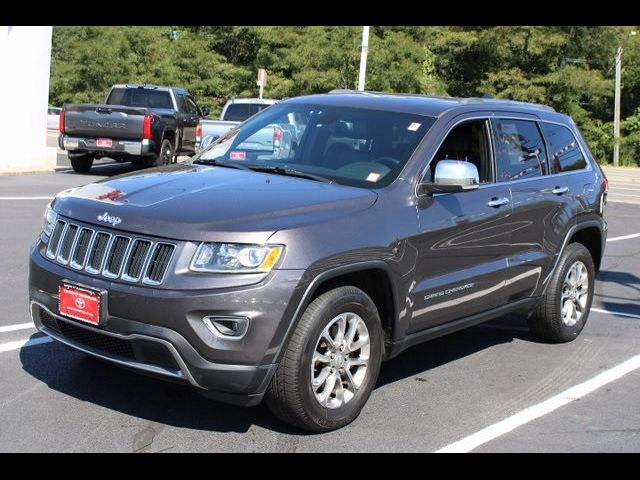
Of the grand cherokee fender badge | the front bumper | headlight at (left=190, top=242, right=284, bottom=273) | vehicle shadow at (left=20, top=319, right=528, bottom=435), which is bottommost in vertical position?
vehicle shadow at (left=20, top=319, right=528, bottom=435)

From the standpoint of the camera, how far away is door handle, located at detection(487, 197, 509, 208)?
5770mm

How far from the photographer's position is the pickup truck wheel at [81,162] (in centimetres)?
1881

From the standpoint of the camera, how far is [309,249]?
439 cm

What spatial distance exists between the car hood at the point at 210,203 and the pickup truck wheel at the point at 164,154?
521 inches

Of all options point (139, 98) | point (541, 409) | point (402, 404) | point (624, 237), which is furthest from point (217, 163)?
point (139, 98)

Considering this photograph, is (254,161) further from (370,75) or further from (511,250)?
(370,75)

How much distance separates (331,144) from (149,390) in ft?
6.17

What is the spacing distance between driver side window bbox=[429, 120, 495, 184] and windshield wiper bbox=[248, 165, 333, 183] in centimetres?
90

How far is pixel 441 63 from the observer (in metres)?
46.3

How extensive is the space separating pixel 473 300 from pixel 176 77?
134 ft

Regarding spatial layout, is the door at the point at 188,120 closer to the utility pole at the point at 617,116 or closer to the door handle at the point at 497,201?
the door handle at the point at 497,201

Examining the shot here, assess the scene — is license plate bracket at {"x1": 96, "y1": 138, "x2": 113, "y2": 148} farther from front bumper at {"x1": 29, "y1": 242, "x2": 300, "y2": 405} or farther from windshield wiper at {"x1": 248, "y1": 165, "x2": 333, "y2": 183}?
front bumper at {"x1": 29, "y1": 242, "x2": 300, "y2": 405}

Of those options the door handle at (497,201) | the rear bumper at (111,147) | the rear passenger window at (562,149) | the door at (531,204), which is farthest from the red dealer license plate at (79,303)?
the rear bumper at (111,147)

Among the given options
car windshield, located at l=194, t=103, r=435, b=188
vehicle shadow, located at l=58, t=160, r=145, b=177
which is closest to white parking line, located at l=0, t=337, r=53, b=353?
car windshield, located at l=194, t=103, r=435, b=188
